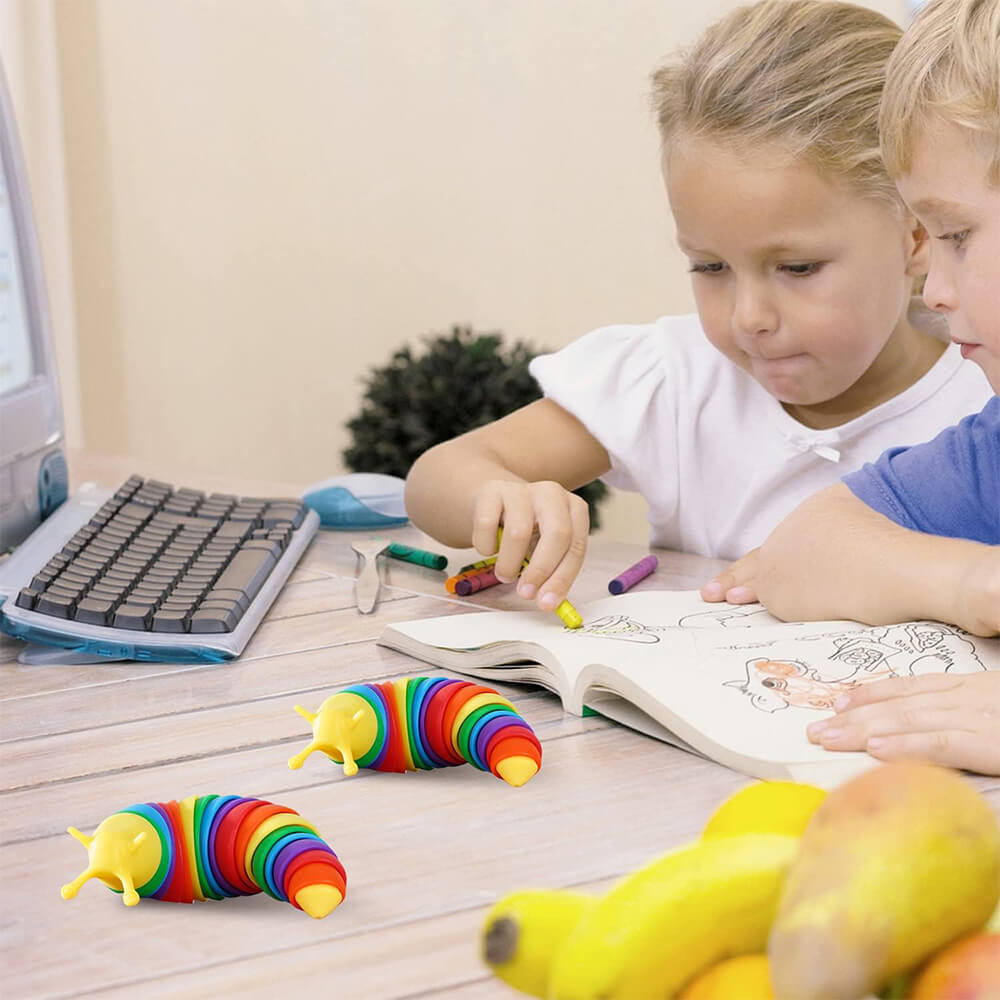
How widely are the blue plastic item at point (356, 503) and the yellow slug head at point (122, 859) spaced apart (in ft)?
2.31

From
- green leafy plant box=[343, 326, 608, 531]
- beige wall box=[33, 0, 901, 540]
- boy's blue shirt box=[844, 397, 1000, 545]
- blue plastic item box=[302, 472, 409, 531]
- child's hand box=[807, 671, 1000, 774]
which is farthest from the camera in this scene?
beige wall box=[33, 0, 901, 540]

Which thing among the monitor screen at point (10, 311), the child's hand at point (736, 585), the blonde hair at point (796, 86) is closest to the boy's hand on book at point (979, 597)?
the child's hand at point (736, 585)

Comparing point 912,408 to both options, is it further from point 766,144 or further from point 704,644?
point 704,644

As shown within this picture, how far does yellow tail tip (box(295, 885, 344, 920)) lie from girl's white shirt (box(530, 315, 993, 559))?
803 mm

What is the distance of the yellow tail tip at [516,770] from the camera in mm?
567

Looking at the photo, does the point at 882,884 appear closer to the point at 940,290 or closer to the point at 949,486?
the point at 940,290

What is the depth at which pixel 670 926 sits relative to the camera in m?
0.29

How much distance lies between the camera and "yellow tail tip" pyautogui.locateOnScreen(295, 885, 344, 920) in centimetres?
44

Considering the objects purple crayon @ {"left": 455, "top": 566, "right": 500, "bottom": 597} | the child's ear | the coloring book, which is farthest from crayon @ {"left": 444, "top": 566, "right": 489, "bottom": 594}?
the child's ear

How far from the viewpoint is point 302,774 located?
1.94 feet

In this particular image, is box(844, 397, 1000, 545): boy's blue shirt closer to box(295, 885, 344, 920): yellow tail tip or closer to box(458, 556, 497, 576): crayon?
box(458, 556, 497, 576): crayon

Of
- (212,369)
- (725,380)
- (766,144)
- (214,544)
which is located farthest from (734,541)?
(212,369)

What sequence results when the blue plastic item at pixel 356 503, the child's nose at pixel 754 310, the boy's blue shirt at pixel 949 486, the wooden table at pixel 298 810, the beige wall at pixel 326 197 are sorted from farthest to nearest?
1. the beige wall at pixel 326 197
2. the blue plastic item at pixel 356 503
3. the child's nose at pixel 754 310
4. the boy's blue shirt at pixel 949 486
5. the wooden table at pixel 298 810

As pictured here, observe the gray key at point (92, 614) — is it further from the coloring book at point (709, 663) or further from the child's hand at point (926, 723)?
the child's hand at point (926, 723)
